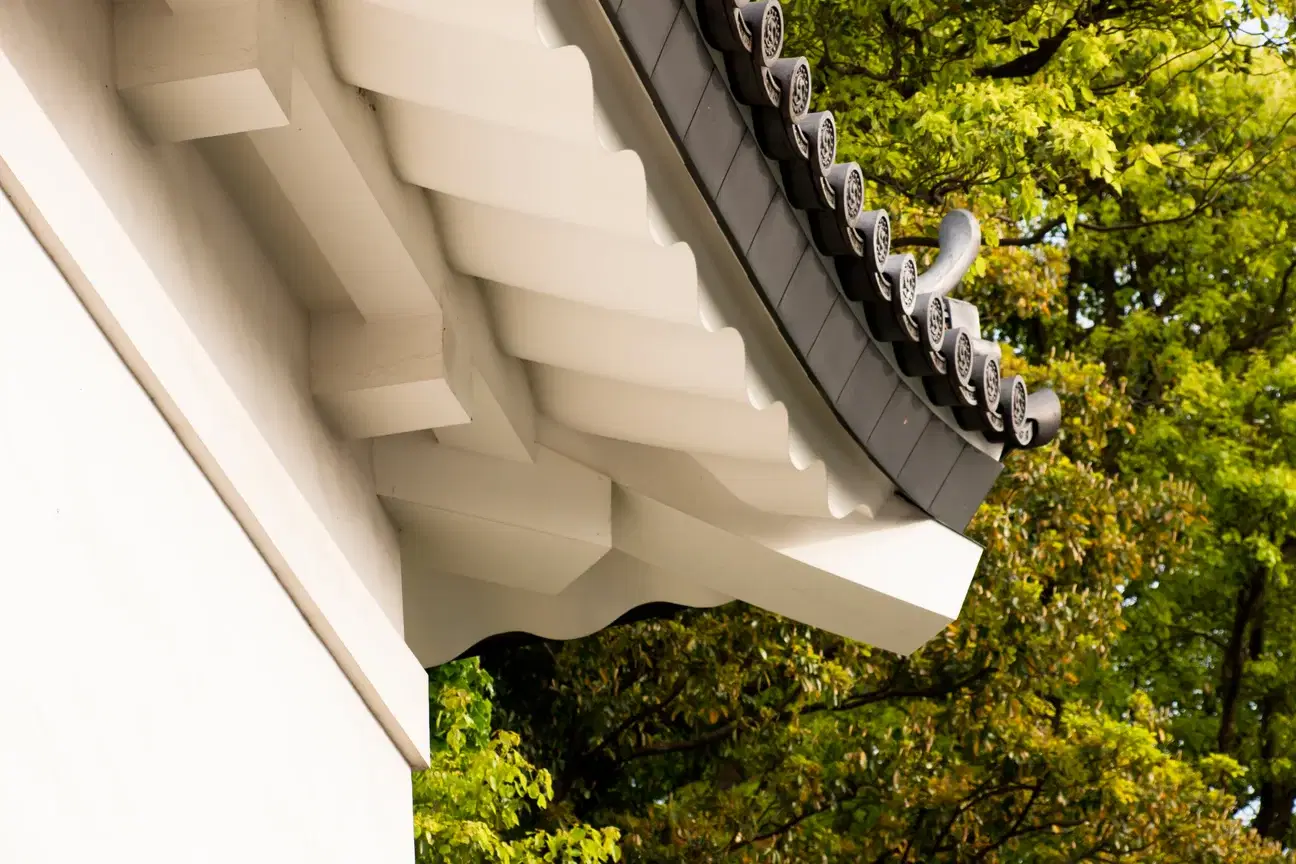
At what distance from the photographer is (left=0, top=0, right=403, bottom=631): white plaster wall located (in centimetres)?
167

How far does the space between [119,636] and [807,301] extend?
127 centimetres

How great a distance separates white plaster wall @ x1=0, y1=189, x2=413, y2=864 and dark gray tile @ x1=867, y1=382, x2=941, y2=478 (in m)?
1.17

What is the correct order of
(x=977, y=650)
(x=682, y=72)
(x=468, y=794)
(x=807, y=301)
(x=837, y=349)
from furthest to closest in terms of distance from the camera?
(x=977, y=650), (x=468, y=794), (x=837, y=349), (x=807, y=301), (x=682, y=72)

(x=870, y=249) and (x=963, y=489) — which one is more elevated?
(x=870, y=249)

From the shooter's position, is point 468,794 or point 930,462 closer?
point 930,462

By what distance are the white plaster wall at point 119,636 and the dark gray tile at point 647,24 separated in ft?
2.32

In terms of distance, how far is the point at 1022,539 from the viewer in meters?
8.11

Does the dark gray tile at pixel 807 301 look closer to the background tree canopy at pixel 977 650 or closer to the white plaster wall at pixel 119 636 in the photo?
the white plaster wall at pixel 119 636

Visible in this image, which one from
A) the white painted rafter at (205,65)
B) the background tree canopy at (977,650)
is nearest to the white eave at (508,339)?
the white painted rafter at (205,65)

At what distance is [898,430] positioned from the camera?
277 cm

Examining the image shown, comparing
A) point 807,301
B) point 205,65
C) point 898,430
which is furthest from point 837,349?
point 205,65

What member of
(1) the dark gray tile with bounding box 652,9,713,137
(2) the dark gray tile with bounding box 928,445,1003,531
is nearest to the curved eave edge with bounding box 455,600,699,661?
(2) the dark gray tile with bounding box 928,445,1003,531

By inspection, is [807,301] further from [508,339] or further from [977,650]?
[977,650]

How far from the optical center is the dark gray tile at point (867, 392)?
2.62m
